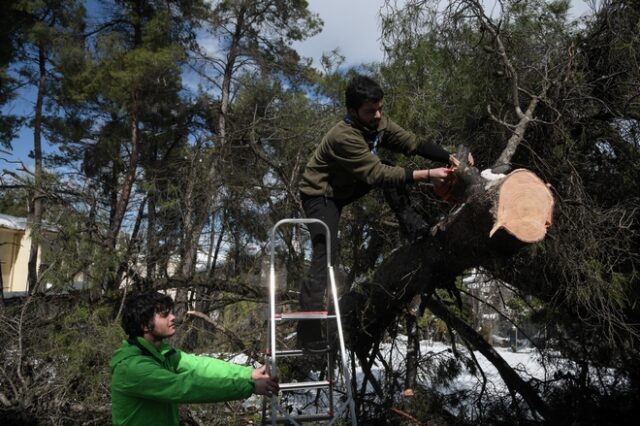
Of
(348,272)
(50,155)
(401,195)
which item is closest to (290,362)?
(348,272)

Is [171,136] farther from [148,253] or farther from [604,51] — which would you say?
[604,51]

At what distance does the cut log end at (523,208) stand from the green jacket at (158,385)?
1.47 meters

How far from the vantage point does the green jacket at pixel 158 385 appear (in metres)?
2.11

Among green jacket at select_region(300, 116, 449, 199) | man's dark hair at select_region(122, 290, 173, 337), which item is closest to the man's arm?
man's dark hair at select_region(122, 290, 173, 337)

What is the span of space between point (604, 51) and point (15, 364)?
5122 mm

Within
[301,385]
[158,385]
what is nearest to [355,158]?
[301,385]

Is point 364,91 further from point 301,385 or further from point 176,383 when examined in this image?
point 176,383

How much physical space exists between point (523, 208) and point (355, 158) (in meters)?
Answer: 0.95

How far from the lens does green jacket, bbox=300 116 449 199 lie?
3127 mm

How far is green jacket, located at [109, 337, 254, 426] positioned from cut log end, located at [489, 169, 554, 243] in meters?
1.47

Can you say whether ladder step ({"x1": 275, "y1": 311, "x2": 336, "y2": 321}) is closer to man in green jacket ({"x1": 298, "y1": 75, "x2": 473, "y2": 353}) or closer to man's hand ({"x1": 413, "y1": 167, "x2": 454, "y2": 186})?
man in green jacket ({"x1": 298, "y1": 75, "x2": 473, "y2": 353})

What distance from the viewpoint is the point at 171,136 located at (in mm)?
13750

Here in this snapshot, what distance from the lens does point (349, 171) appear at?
3258 millimetres

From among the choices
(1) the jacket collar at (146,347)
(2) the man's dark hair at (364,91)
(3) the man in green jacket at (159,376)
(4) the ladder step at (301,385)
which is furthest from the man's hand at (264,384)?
(2) the man's dark hair at (364,91)
